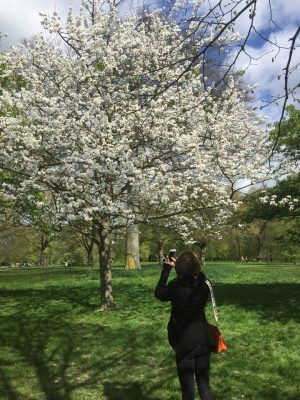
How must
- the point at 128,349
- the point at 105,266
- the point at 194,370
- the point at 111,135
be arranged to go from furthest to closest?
the point at 105,266 < the point at 111,135 < the point at 128,349 < the point at 194,370

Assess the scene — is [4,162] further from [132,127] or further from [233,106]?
[233,106]

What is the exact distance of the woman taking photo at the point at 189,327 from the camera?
502 cm

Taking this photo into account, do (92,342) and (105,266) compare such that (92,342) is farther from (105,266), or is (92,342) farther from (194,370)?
(194,370)

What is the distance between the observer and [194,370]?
16.6ft

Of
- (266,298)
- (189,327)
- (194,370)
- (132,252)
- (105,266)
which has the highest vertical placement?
(132,252)

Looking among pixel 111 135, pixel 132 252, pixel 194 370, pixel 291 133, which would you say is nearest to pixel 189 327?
pixel 194 370

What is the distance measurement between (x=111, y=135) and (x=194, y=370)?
8.22 meters

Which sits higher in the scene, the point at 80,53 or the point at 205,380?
the point at 80,53

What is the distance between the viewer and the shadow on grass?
7.27 meters

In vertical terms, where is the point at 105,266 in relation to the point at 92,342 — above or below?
above

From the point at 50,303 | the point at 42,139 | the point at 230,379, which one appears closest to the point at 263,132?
the point at 42,139

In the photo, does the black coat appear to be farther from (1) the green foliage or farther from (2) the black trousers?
(1) the green foliage

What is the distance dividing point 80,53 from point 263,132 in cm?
747

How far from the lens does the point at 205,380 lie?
5.11 metres
